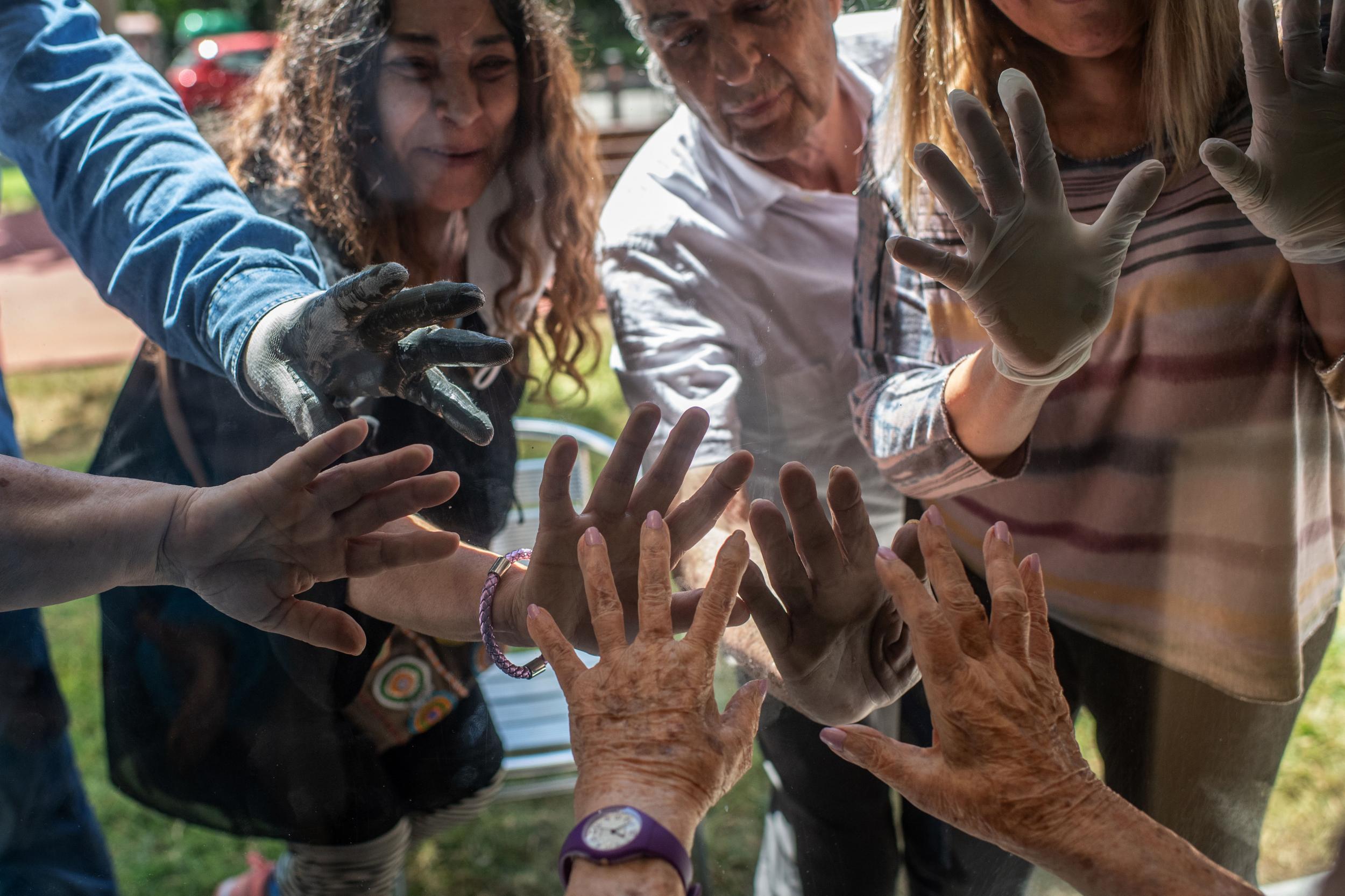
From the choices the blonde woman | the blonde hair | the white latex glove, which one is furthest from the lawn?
the white latex glove

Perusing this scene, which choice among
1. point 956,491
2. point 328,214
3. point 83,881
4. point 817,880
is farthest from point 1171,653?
point 83,881

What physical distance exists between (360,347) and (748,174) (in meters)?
0.55

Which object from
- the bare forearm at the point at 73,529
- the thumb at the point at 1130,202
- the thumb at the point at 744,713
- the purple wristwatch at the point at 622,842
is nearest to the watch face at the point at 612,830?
the purple wristwatch at the point at 622,842

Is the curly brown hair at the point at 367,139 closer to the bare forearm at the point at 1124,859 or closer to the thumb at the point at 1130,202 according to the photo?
the thumb at the point at 1130,202

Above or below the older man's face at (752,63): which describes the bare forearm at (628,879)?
below

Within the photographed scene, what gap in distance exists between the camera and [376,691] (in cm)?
104

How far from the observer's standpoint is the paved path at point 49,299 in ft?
3.46

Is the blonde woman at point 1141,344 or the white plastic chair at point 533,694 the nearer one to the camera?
the blonde woman at point 1141,344

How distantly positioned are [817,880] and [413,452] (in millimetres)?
748

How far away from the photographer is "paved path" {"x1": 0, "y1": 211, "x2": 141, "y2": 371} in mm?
1055

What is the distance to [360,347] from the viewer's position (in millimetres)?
855

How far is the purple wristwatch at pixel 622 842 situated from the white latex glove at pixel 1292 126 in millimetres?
702

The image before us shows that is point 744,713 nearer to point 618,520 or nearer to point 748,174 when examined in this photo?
point 618,520

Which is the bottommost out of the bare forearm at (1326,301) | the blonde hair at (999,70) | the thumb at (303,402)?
the thumb at (303,402)
